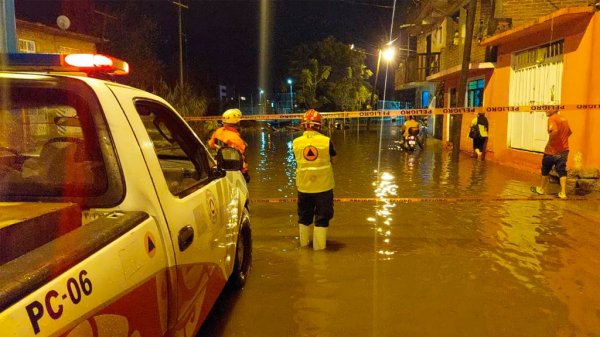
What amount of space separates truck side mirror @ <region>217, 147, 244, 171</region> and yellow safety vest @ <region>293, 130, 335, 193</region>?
4.71ft

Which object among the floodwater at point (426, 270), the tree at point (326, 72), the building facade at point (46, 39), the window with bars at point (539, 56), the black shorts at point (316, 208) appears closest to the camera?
the floodwater at point (426, 270)

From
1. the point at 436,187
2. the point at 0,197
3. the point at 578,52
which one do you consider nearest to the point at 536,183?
the point at 436,187

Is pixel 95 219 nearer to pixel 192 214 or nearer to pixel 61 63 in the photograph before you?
pixel 192 214

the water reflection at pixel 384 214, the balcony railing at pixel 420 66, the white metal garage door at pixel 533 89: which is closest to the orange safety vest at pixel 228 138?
the water reflection at pixel 384 214

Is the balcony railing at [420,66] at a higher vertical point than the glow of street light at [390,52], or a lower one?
lower

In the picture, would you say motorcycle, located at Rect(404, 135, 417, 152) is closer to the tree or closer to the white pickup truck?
the white pickup truck

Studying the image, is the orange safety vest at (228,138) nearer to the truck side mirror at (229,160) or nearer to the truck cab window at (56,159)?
the truck side mirror at (229,160)

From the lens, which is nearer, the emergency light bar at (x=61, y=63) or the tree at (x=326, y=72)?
the emergency light bar at (x=61, y=63)

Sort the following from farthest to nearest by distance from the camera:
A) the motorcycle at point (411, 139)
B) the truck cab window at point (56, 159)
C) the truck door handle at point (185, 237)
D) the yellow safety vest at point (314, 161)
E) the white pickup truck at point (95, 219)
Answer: the motorcycle at point (411, 139) → the yellow safety vest at point (314, 161) → the truck door handle at point (185, 237) → the truck cab window at point (56, 159) → the white pickup truck at point (95, 219)

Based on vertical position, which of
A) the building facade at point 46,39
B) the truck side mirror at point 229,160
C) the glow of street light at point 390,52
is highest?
A: the glow of street light at point 390,52

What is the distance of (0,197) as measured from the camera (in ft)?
7.68

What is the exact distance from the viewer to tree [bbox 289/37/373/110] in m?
39.8

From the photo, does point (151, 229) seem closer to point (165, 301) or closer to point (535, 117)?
point (165, 301)

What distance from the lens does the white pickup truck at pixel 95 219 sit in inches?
61.5
